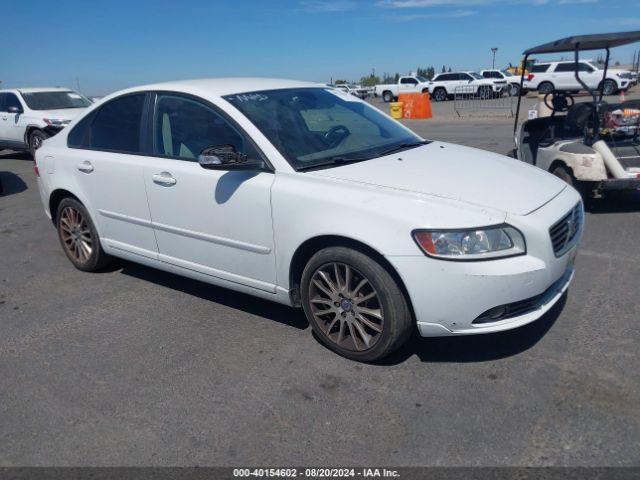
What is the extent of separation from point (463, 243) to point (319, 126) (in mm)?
→ 1637

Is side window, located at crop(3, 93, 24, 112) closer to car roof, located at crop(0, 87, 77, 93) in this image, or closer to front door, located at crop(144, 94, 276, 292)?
car roof, located at crop(0, 87, 77, 93)

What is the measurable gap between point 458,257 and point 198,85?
2408mm

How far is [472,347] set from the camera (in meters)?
3.54

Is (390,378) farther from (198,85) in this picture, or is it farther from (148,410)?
(198,85)

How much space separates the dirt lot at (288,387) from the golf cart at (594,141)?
175cm

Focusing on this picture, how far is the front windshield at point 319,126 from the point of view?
3754 millimetres

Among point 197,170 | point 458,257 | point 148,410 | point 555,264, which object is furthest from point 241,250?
point 555,264

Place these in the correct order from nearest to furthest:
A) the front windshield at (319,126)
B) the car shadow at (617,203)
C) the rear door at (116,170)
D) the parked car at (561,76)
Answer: the front windshield at (319,126) → the rear door at (116,170) → the car shadow at (617,203) → the parked car at (561,76)

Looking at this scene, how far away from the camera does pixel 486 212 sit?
A: 3.05 meters

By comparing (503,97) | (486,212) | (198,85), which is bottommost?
(503,97)

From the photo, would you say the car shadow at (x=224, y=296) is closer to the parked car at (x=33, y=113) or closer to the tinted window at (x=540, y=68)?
the parked car at (x=33, y=113)

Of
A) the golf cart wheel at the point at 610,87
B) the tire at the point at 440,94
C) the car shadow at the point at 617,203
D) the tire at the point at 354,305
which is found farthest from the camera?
the tire at the point at 440,94

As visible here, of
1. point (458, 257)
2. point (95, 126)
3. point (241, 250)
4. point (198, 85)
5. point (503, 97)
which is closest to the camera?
point (458, 257)

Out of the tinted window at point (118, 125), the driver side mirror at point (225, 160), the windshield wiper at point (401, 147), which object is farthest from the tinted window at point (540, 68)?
the driver side mirror at point (225, 160)
